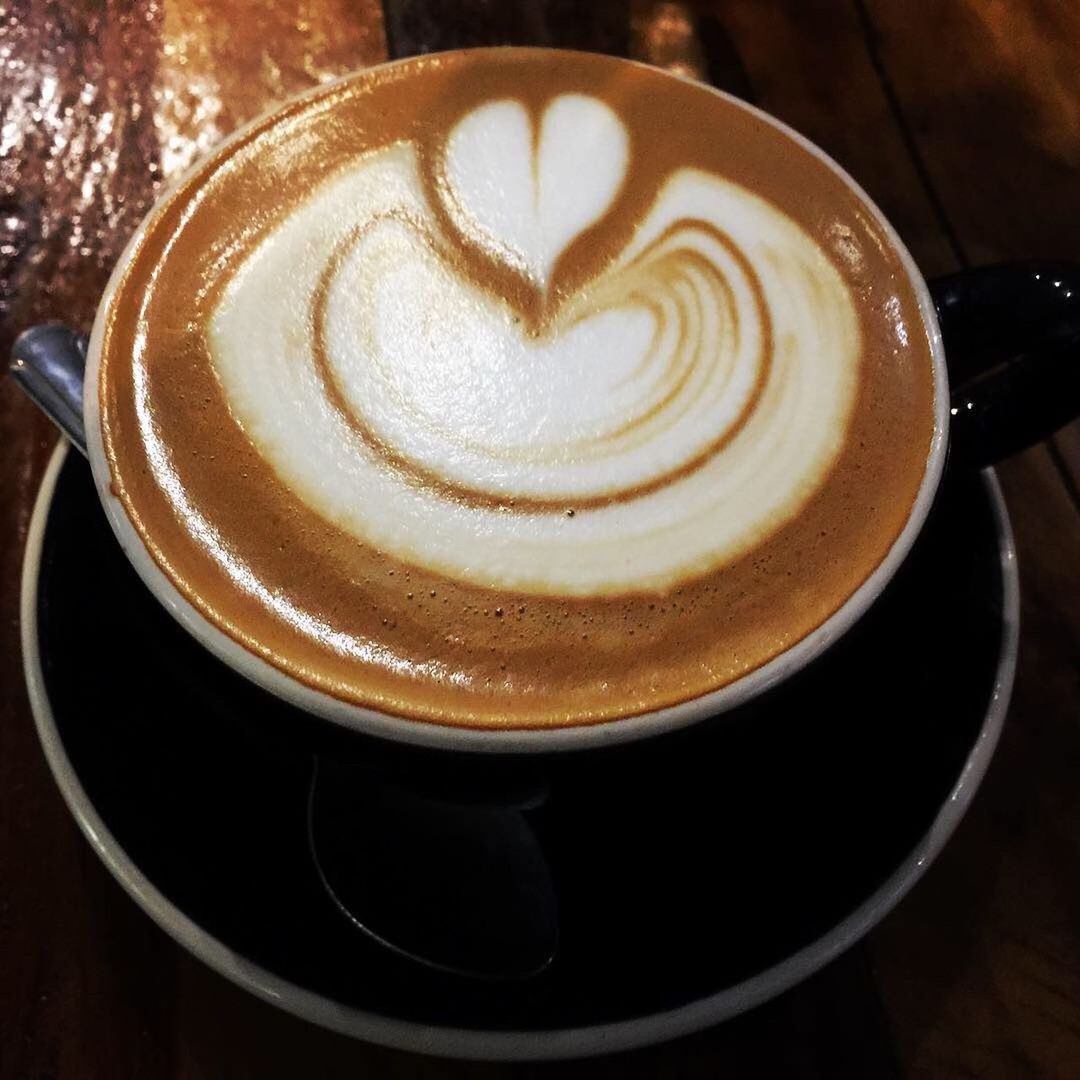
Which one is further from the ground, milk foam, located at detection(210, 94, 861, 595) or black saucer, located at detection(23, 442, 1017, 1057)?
milk foam, located at detection(210, 94, 861, 595)

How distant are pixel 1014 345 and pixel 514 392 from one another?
1.09ft

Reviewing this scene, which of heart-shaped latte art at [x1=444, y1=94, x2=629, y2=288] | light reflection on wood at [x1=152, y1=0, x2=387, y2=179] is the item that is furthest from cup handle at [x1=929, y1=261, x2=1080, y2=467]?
light reflection on wood at [x1=152, y1=0, x2=387, y2=179]

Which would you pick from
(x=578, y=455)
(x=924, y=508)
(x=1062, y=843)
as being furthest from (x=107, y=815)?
(x=1062, y=843)

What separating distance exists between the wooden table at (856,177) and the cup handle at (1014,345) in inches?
8.0

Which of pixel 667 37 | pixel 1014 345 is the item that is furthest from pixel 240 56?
pixel 1014 345

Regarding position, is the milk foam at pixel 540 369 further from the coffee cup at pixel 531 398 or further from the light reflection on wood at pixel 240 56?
the light reflection on wood at pixel 240 56

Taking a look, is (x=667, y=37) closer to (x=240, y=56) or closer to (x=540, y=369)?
(x=240, y=56)

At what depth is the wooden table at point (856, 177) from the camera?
62 cm

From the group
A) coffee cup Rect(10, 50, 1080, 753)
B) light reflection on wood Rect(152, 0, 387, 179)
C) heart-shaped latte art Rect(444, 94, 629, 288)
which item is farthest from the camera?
light reflection on wood Rect(152, 0, 387, 179)

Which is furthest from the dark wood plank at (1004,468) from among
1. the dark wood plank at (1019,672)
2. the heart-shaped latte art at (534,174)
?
the heart-shaped latte art at (534,174)

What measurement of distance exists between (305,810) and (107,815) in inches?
4.7

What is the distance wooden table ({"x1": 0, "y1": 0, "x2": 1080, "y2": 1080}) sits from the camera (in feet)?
2.04

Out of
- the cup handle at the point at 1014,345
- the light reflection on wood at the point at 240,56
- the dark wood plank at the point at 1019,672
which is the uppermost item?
the light reflection on wood at the point at 240,56

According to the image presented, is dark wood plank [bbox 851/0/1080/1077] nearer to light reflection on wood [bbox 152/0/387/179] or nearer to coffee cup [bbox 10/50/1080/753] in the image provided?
coffee cup [bbox 10/50/1080/753]
